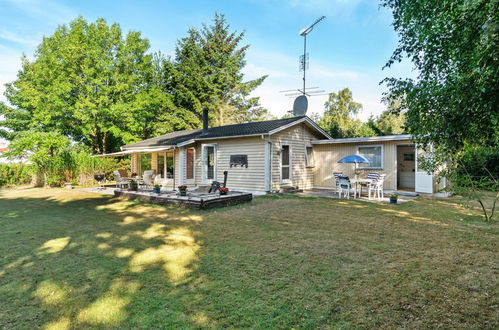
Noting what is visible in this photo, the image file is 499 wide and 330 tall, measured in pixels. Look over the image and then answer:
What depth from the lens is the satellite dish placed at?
15.8m

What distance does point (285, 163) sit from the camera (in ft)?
45.1

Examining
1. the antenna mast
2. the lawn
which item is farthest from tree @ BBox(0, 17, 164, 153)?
the lawn

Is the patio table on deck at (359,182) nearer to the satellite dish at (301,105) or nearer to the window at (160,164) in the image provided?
the satellite dish at (301,105)

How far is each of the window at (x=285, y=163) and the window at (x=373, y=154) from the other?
11.8 feet

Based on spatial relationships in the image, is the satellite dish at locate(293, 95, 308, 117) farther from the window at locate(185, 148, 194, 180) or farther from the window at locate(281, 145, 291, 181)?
the window at locate(185, 148, 194, 180)

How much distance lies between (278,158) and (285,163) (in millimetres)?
815

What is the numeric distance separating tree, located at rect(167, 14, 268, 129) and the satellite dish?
48.5ft

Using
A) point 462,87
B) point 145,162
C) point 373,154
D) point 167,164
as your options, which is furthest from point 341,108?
point 462,87

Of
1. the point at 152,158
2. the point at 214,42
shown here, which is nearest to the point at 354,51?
the point at 152,158

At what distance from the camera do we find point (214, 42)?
102 ft

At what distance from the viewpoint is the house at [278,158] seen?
12.7 meters

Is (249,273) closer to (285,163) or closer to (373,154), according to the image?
(285,163)

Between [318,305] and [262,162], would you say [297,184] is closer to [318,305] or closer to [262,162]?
[262,162]

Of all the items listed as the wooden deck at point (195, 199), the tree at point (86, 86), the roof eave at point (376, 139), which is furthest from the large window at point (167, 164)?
the tree at point (86, 86)
